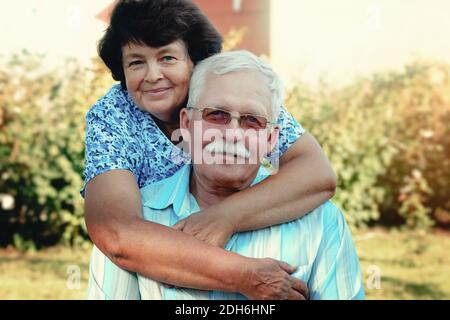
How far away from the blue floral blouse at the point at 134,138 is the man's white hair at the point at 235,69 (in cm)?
40

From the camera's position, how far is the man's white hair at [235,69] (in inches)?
105

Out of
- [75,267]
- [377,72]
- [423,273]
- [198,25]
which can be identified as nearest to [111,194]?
[198,25]

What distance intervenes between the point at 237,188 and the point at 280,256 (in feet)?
0.99

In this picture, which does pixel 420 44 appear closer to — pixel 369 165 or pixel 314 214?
pixel 369 165

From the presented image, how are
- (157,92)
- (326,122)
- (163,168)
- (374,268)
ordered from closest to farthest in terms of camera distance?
1. (157,92)
2. (163,168)
3. (374,268)
4. (326,122)

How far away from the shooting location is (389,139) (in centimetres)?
761

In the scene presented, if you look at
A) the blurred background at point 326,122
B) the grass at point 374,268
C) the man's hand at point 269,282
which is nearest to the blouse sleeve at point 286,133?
the man's hand at point 269,282

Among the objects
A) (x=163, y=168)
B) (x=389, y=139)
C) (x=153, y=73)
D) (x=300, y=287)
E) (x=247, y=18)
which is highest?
(x=247, y=18)

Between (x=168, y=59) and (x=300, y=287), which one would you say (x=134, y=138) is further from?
(x=300, y=287)

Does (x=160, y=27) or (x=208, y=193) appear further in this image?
(x=160, y=27)

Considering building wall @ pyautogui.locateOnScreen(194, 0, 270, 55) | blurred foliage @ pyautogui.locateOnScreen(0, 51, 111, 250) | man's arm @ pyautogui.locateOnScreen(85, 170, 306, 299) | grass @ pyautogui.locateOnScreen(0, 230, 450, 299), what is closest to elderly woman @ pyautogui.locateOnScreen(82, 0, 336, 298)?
man's arm @ pyautogui.locateOnScreen(85, 170, 306, 299)

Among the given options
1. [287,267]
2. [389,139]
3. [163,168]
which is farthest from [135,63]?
[389,139]

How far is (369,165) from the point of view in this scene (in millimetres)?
7410
